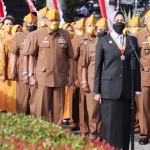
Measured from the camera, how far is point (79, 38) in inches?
414

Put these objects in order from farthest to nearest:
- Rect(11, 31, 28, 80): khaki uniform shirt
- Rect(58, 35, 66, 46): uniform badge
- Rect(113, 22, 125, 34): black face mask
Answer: Rect(11, 31, 28, 80): khaki uniform shirt < Rect(58, 35, 66, 46): uniform badge < Rect(113, 22, 125, 34): black face mask

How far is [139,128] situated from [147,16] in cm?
208

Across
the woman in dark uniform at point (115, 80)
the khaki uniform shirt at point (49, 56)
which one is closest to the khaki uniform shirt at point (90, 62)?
the khaki uniform shirt at point (49, 56)

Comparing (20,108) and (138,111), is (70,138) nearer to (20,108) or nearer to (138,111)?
(138,111)

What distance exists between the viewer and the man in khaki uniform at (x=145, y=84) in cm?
950

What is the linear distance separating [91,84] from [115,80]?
84.0 inches

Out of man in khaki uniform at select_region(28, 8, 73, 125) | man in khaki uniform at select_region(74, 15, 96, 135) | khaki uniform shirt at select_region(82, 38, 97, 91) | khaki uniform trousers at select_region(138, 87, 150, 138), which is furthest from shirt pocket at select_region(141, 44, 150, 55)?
man in khaki uniform at select_region(28, 8, 73, 125)

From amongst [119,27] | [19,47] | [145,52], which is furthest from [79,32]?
[119,27]

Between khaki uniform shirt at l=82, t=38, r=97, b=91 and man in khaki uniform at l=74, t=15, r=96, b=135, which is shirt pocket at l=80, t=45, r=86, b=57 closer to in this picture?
man in khaki uniform at l=74, t=15, r=96, b=135

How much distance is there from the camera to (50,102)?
356 inches

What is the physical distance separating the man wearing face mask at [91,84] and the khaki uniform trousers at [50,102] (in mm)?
658

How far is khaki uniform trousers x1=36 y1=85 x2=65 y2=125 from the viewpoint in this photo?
29.2 ft

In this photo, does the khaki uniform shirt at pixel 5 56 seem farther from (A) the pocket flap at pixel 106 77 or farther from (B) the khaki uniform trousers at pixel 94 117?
(A) the pocket flap at pixel 106 77

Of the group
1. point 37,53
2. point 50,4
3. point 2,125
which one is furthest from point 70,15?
point 2,125
